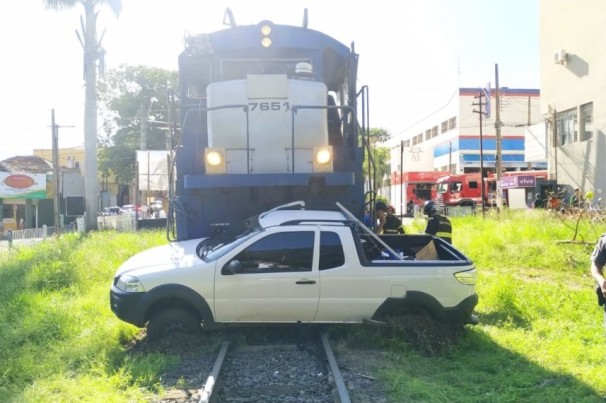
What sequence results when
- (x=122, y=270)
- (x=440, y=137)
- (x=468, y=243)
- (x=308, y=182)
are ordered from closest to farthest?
(x=122, y=270) → (x=308, y=182) → (x=468, y=243) → (x=440, y=137)

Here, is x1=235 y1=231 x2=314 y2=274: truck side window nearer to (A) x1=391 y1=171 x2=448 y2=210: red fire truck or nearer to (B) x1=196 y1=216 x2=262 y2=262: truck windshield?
(B) x1=196 y1=216 x2=262 y2=262: truck windshield

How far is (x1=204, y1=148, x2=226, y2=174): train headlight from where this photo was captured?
6855 mm

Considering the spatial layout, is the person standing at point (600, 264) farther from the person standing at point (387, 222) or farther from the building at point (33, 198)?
the building at point (33, 198)

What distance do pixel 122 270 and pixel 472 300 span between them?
4121 mm

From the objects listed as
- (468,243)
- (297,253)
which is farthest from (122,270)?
(468,243)

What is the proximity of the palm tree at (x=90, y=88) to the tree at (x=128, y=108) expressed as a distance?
2581 centimetres

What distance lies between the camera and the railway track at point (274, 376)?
4.82 metres

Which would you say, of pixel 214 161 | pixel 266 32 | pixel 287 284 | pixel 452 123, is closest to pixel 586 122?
pixel 266 32

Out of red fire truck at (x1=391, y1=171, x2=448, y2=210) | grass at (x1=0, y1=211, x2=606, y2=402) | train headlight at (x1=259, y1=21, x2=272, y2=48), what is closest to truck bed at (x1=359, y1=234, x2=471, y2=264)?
grass at (x1=0, y1=211, x2=606, y2=402)

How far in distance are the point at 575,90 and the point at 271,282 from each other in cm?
2382

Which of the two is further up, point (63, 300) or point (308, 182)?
point (308, 182)

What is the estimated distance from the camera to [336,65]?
827 centimetres

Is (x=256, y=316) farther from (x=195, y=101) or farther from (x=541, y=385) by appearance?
(x=195, y=101)

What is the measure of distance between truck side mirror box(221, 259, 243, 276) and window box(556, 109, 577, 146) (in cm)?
2413
